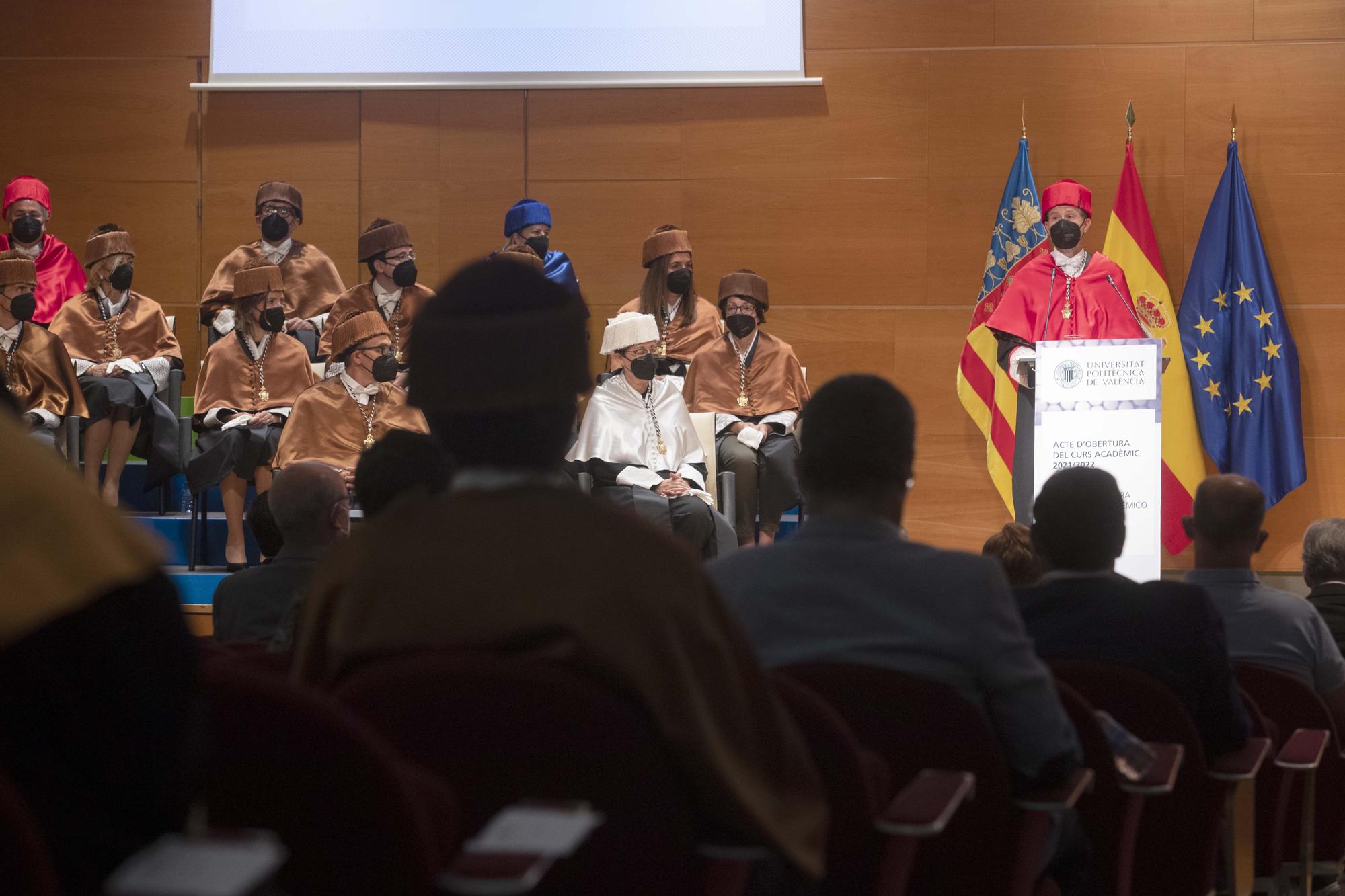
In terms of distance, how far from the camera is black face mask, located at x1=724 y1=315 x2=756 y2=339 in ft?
24.0

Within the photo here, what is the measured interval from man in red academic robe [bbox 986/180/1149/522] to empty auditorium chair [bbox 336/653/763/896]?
6131 millimetres

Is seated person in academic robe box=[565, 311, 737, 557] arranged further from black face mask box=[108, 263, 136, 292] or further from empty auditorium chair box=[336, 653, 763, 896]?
empty auditorium chair box=[336, 653, 763, 896]

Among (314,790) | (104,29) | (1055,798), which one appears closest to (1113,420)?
(1055,798)

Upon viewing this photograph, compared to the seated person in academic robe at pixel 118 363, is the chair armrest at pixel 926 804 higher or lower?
lower

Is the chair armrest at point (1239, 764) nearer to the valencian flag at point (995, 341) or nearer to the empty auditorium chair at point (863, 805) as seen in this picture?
the empty auditorium chair at point (863, 805)

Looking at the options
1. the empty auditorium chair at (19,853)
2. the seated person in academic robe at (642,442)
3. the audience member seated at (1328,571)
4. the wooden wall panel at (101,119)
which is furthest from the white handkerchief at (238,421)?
the empty auditorium chair at (19,853)

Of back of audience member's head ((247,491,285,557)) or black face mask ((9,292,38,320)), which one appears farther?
black face mask ((9,292,38,320))

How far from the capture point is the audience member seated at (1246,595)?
291cm

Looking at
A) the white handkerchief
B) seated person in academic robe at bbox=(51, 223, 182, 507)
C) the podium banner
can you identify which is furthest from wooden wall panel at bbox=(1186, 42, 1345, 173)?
seated person in academic robe at bbox=(51, 223, 182, 507)

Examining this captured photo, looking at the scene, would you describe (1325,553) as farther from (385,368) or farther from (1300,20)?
(1300,20)

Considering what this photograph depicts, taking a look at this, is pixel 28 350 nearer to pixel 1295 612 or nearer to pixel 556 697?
pixel 1295 612

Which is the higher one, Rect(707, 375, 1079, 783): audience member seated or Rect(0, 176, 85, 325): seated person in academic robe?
Rect(0, 176, 85, 325): seated person in academic robe

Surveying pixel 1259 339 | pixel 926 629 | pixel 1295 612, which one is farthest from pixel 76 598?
pixel 1259 339

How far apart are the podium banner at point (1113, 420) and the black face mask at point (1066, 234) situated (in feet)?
4.28
